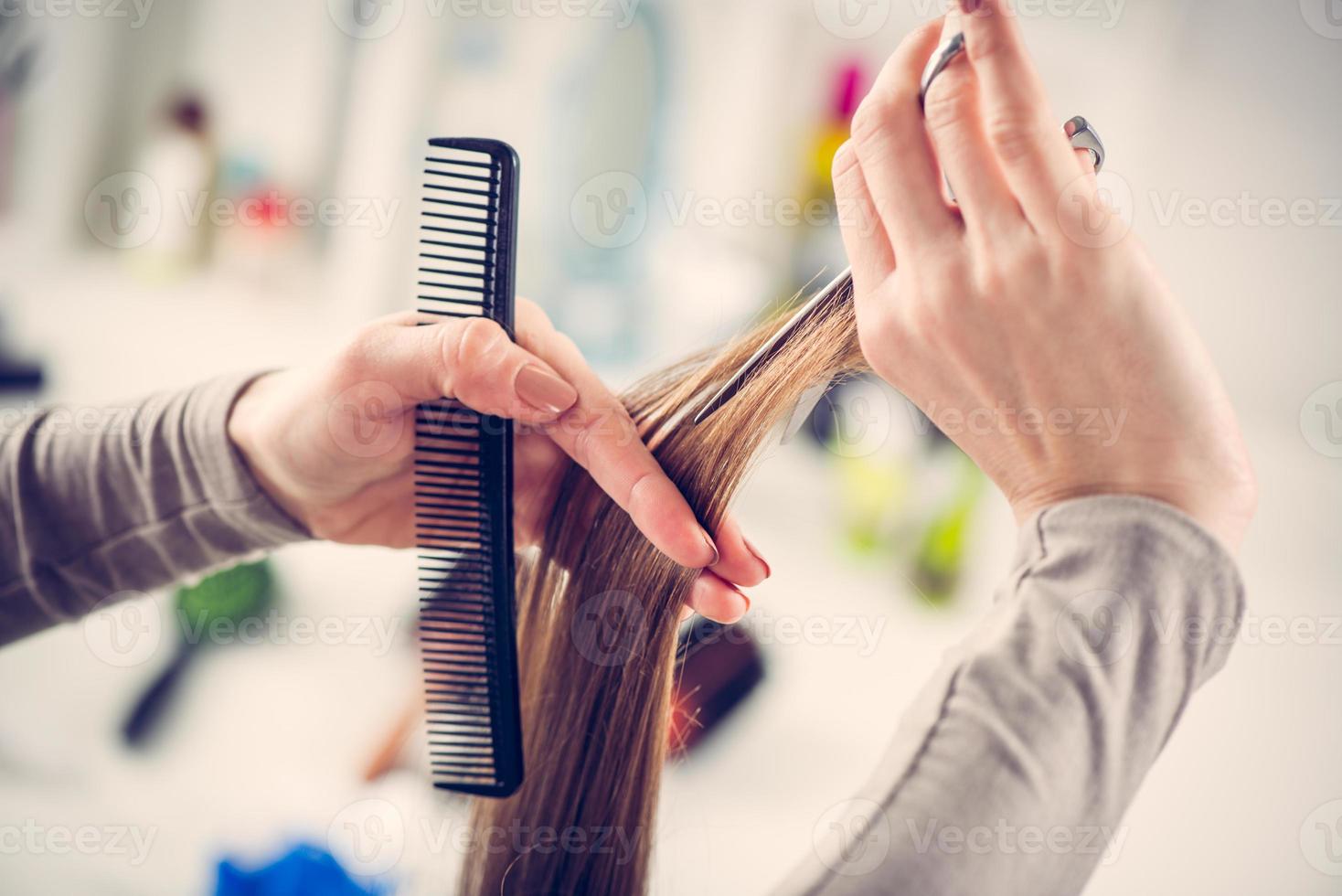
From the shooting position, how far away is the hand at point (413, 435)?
569 mm

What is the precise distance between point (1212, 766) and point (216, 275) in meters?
1.56

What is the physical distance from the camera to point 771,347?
54 centimetres

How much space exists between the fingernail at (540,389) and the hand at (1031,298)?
23cm

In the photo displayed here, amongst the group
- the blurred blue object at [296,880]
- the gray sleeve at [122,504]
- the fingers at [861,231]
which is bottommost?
the blurred blue object at [296,880]

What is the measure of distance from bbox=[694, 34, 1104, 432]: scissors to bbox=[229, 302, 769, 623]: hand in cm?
7

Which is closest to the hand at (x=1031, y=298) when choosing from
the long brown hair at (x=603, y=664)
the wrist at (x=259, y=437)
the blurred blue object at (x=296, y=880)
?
the long brown hair at (x=603, y=664)

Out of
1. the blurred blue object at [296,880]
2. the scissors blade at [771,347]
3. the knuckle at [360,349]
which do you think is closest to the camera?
the scissors blade at [771,347]

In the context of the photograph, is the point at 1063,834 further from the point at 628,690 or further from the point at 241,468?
the point at 241,468

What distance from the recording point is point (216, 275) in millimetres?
1432

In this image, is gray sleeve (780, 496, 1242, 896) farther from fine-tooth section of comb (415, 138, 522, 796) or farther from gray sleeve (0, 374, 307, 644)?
gray sleeve (0, 374, 307, 644)

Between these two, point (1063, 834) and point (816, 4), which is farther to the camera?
point (816, 4)

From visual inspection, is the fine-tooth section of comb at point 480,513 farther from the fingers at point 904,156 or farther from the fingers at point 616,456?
the fingers at point 904,156

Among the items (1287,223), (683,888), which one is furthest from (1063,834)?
(1287,223)

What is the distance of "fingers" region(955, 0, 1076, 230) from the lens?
0.40 m
